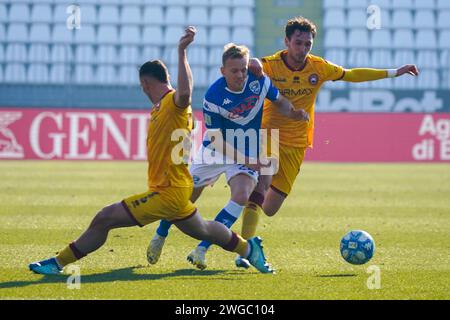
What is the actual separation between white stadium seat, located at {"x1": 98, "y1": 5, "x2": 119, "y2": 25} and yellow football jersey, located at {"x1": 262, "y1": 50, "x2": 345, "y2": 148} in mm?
27158

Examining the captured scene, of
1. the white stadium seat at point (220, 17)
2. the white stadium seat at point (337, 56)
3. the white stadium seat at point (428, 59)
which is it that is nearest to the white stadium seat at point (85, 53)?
the white stadium seat at point (220, 17)

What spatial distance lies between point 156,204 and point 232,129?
5.12ft

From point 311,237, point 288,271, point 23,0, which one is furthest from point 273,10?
point 288,271

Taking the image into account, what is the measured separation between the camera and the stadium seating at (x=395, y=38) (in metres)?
33.0

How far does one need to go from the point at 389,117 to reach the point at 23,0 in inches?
646

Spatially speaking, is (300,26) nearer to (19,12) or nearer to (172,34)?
(172,34)

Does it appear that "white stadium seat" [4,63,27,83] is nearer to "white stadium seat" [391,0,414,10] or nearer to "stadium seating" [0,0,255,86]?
"stadium seating" [0,0,255,86]

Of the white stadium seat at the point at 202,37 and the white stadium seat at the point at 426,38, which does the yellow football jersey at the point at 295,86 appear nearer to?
the white stadium seat at the point at 202,37

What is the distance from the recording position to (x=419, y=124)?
1064 inches

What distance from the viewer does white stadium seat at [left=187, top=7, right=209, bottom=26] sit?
35.8 meters

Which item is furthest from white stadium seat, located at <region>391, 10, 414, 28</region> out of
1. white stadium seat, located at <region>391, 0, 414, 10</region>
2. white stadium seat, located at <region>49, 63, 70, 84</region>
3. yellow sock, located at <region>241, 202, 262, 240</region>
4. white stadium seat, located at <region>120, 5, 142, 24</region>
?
yellow sock, located at <region>241, 202, 262, 240</region>

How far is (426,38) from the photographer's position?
35.8m

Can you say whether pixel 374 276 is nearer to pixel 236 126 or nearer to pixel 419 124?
pixel 236 126

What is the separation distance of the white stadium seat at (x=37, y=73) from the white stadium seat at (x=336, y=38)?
11.4m
